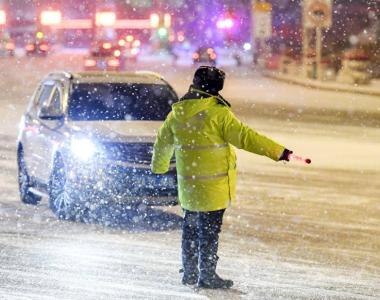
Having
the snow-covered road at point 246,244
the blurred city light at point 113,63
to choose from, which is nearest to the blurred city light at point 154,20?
the blurred city light at point 113,63

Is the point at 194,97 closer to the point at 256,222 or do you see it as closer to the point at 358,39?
A: the point at 256,222

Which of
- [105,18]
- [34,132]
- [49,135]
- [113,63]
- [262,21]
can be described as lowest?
[105,18]

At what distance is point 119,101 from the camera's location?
1328 centimetres

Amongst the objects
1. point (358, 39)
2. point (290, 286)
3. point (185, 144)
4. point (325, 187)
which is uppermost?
point (185, 144)

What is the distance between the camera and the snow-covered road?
27.4 feet

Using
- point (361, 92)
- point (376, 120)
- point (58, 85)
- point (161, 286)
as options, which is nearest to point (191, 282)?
point (161, 286)

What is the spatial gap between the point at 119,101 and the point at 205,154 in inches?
206

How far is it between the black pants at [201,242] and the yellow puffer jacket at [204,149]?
0.33 feet

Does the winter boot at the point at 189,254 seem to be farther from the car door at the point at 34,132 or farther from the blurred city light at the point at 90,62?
the blurred city light at the point at 90,62

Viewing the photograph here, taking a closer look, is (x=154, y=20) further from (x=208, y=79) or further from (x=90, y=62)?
(x=208, y=79)

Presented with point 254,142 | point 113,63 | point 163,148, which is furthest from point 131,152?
point 113,63

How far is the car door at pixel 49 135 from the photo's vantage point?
12.4m

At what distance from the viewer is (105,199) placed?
11695 millimetres

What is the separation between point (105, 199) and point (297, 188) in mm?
3911
